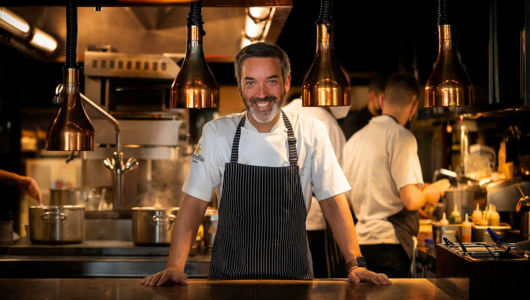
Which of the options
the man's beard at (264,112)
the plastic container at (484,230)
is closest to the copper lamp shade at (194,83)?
the man's beard at (264,112)

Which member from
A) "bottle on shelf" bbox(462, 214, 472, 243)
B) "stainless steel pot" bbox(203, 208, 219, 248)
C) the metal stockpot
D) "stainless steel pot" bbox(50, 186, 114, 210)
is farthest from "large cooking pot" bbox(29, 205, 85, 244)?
"bottle on shelf" bbox(462, 214, 472, 243)

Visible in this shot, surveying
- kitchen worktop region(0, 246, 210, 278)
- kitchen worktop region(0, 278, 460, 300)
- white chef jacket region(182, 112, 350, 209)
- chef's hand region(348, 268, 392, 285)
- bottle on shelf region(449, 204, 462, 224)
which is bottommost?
kitchen worktop region(0, 246, 210, 278)

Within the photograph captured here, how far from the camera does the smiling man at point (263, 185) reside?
2.63m

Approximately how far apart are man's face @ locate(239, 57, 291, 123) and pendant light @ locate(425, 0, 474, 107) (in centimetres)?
61

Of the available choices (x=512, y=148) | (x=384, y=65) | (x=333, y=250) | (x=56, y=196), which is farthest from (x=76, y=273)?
(x=384, y=65)

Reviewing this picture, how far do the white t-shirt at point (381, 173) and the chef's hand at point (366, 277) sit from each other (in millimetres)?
1671

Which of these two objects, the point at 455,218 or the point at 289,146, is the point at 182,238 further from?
the point at 455,218

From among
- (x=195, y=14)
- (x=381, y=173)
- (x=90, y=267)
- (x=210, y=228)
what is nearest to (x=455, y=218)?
(x=381, y=173)

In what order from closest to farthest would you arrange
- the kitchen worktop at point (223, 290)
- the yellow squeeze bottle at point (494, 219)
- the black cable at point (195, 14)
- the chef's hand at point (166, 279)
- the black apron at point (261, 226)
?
the kitchen worktop at point (223, 290) < the chef's hand at point (166, 279) < the black cable at point (195, 14) < the black apron at point (261, 226) < the yellow squeeze bottle at point (494, 219)

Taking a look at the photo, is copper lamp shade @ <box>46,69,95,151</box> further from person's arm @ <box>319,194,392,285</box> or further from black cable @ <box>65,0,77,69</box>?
person's arm @ <box>319,194,392,285</box>

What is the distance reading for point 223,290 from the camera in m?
2.17

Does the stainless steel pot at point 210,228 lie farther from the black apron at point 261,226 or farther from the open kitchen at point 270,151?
the black apron at point 261,226

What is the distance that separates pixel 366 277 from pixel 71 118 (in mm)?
1207

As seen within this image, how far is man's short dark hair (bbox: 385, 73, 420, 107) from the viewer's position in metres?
4.20
